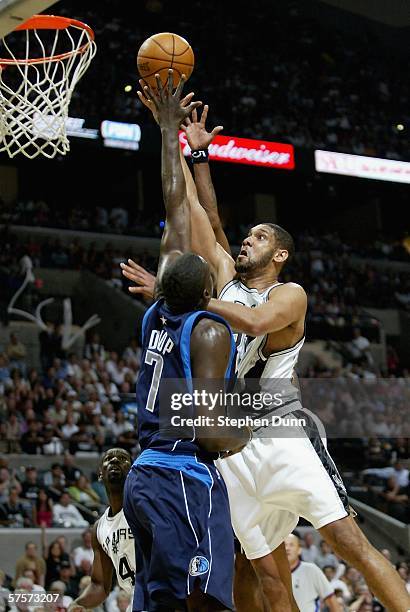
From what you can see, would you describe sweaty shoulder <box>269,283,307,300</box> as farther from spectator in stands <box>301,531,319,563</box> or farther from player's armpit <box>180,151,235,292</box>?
spectator in stands <box>301,531,319,563</box>

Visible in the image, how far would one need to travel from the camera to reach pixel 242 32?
2247 centimetres

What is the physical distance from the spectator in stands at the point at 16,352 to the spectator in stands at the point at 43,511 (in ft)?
11.3

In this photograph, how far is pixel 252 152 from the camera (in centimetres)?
1672

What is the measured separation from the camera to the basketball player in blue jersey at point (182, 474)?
345cm

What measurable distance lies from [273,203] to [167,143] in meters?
18.2

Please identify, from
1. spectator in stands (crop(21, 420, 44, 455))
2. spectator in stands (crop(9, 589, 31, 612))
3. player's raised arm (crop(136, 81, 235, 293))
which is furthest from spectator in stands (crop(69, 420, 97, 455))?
player's raised arm (crop(136, 81, 235, 293))

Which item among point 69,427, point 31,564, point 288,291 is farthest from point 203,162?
point 69,427

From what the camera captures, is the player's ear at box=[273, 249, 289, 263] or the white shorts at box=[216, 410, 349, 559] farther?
the player's ear at box=[273, 249, 289, 263]

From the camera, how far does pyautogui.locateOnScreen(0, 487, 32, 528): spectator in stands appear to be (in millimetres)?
10461

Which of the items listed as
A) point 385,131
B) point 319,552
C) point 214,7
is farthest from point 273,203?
point 319,552

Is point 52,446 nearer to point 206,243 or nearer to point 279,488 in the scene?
point 206,243

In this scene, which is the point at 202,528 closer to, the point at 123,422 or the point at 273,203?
the point at 123,422

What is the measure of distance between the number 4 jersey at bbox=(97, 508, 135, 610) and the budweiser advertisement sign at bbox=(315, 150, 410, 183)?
12578 mm

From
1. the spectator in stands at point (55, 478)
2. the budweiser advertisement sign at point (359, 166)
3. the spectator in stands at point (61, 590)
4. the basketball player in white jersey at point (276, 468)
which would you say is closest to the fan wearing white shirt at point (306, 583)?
the spectator in stands at point (61, 590)
